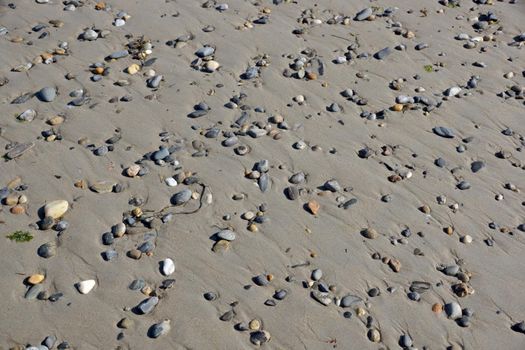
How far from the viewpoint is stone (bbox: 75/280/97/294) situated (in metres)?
5.36

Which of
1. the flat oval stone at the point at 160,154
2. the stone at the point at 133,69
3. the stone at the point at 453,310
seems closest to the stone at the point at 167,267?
the flat oval stone at the point at 160,154

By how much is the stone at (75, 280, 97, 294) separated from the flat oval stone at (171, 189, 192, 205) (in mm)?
1155

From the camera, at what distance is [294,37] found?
859 cm

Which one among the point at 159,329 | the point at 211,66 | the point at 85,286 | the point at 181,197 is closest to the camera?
the point at 159,329

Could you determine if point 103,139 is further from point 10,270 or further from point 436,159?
point 436,159

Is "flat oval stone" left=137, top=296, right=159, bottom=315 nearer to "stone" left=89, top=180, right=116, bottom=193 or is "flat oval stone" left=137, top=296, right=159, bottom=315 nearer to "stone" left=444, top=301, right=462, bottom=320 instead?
"stone" left=89, top=180, right=116, bottom=193

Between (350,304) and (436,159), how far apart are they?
2.29 meters

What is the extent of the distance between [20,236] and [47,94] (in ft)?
7.05

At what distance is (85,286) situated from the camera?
537 cm

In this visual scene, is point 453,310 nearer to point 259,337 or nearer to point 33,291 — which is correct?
point 259,337

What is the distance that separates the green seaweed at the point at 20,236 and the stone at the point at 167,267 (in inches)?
49.6

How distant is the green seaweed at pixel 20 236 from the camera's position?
5734 mm

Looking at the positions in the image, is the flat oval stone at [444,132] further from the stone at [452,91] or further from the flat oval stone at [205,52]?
the flat oval stone at [205,52]

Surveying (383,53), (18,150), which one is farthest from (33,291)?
(383,53)
